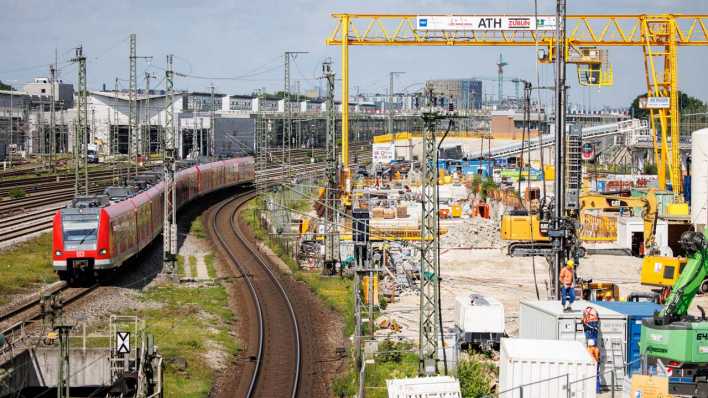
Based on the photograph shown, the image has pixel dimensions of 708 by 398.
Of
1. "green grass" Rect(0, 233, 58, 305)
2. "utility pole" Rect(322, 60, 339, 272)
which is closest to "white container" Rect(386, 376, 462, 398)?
"green grass" Rect(0, 233, 58, 305)

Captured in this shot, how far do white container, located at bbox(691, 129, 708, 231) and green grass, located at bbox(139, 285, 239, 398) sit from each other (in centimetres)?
1776

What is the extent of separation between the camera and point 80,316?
23406mm

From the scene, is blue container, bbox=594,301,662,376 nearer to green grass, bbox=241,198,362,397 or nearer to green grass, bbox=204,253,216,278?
green grass, bbox=241,198,362,397

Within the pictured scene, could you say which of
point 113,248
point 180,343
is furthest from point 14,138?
point 180,343

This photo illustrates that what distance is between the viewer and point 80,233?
27031mm

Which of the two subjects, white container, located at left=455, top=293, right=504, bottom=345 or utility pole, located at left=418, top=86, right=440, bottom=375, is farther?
white container, located at left=455, top=293, right=504, bottom=345

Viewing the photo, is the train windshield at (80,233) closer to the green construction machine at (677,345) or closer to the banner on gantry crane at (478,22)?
the green construction machine at (677,345)

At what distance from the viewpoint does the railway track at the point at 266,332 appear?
794 inches

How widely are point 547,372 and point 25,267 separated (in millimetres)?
19464

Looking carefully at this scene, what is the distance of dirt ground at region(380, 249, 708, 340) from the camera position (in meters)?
26.4

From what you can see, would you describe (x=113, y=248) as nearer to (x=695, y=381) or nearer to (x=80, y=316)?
(x=80, y=316)

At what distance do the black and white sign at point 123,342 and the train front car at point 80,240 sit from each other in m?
7.76

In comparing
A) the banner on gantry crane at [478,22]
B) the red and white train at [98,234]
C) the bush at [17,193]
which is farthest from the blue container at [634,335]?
the bush at [17,193]

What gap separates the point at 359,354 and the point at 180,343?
4499mm
